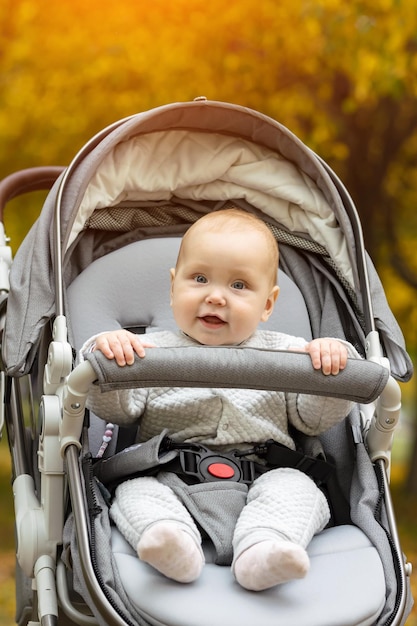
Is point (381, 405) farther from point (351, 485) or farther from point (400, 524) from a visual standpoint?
point (400, 524)

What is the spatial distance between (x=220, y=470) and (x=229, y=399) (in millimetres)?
211

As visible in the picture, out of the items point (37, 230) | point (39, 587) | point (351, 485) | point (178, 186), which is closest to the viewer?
point (39, 587)

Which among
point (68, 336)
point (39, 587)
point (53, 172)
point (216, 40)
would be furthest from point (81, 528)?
point (216, 40)

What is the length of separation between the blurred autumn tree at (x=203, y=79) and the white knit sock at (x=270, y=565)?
3604 mm

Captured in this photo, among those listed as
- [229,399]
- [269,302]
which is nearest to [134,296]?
[269,302]

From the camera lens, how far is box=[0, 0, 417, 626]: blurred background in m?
5.55

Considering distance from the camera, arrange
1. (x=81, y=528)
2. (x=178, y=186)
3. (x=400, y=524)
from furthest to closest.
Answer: (x=400, y=524)
(x=178, y=186)
(x=81, y=528)

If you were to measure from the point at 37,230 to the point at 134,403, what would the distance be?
58cm

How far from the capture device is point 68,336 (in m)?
2.45

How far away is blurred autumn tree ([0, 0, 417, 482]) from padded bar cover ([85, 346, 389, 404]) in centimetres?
337

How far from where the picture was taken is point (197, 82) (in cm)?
566

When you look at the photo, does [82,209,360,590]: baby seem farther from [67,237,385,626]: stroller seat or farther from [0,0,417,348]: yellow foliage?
[0,0,417,348]: yellow foliage

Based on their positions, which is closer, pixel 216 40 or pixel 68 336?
pixel 68 336

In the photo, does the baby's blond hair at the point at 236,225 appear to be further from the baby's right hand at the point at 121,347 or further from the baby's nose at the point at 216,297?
the baby's right hand at the point at 121,347
